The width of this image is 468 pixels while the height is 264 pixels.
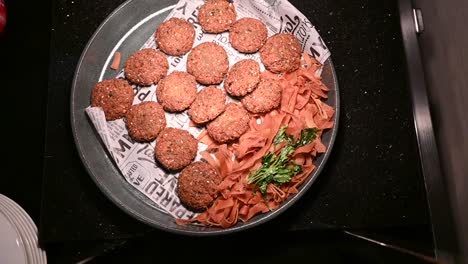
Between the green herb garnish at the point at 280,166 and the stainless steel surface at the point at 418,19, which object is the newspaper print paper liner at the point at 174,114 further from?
the stainless steel surface at the point at 418,19

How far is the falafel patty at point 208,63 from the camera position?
1454 mm

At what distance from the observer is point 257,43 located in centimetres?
147

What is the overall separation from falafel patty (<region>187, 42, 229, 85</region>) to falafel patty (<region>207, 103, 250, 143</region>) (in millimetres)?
123

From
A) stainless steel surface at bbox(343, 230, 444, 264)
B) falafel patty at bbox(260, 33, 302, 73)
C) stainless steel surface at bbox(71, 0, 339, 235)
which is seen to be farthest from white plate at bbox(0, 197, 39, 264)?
stainless steel surface at bbox(343, 230, 444, 264)

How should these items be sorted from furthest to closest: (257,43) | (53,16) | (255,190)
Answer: (53,16) → (257,43) → (255,190)

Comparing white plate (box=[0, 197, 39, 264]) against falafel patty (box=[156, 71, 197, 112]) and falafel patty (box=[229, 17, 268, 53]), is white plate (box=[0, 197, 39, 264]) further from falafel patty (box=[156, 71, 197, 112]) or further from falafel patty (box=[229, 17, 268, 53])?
falafel patty (box=[229, 17, 268, 53])

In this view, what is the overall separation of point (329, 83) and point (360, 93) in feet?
0.62

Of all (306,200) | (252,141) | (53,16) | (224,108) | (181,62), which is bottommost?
(306,200)

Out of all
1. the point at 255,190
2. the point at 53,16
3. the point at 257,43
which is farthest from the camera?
the point at 53,16

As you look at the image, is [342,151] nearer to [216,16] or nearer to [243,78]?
[243,78]

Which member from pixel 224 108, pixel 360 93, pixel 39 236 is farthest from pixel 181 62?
pixel 39 236

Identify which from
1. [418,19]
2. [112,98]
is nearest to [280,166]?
[112,98]

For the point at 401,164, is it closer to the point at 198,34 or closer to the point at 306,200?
the point at 306,200

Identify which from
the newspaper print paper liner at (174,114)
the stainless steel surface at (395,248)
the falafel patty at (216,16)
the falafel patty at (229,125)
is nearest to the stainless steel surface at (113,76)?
the newspaper print paper liner at (174,114)
